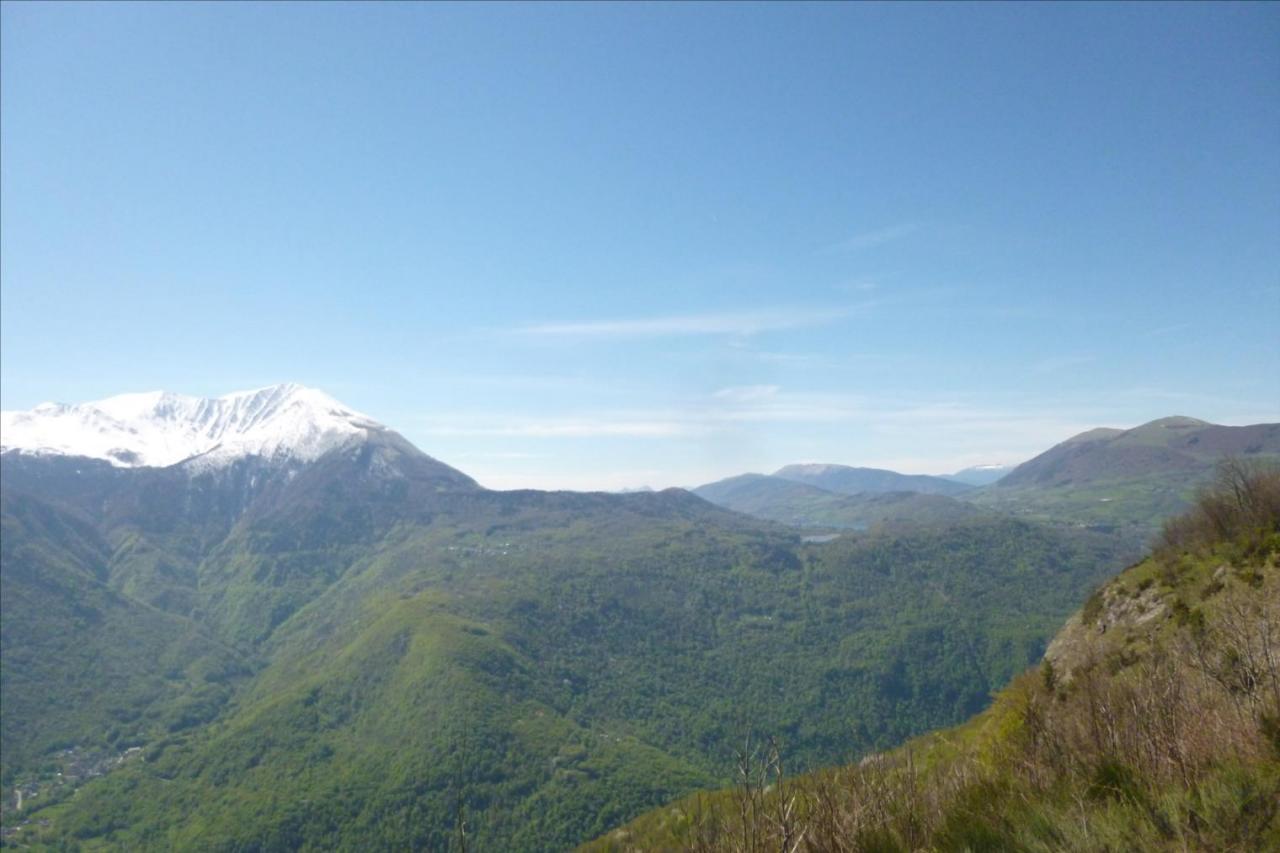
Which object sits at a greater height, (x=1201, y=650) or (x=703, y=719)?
(x=1201, y=650)

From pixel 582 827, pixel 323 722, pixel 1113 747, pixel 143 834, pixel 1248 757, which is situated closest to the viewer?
pixel 1248 757

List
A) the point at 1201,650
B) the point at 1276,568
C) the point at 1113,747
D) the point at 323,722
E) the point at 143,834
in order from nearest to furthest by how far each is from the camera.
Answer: the point at 1113,747 < the point at 1201,650 < the point at 1276,568 < the point at 143,834 < the point at 323,722

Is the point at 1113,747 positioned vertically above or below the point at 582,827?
above

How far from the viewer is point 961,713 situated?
179125 mm

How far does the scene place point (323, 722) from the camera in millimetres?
174750

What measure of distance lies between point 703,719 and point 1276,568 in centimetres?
18236

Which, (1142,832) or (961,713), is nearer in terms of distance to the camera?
(1142,832)

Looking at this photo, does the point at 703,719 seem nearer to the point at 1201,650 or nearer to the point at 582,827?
the point at 582,827

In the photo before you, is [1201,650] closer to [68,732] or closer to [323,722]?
[323,722]

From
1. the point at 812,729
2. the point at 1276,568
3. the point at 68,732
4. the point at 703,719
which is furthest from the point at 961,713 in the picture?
the point at 68,732

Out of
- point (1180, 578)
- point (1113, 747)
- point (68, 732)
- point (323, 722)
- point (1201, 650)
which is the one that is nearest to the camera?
point (1113, 747)

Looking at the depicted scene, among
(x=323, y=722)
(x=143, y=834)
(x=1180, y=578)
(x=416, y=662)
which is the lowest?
(x=143, y=834)

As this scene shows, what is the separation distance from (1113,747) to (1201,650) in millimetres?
4345

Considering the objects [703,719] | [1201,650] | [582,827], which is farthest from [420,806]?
[1201,650]
